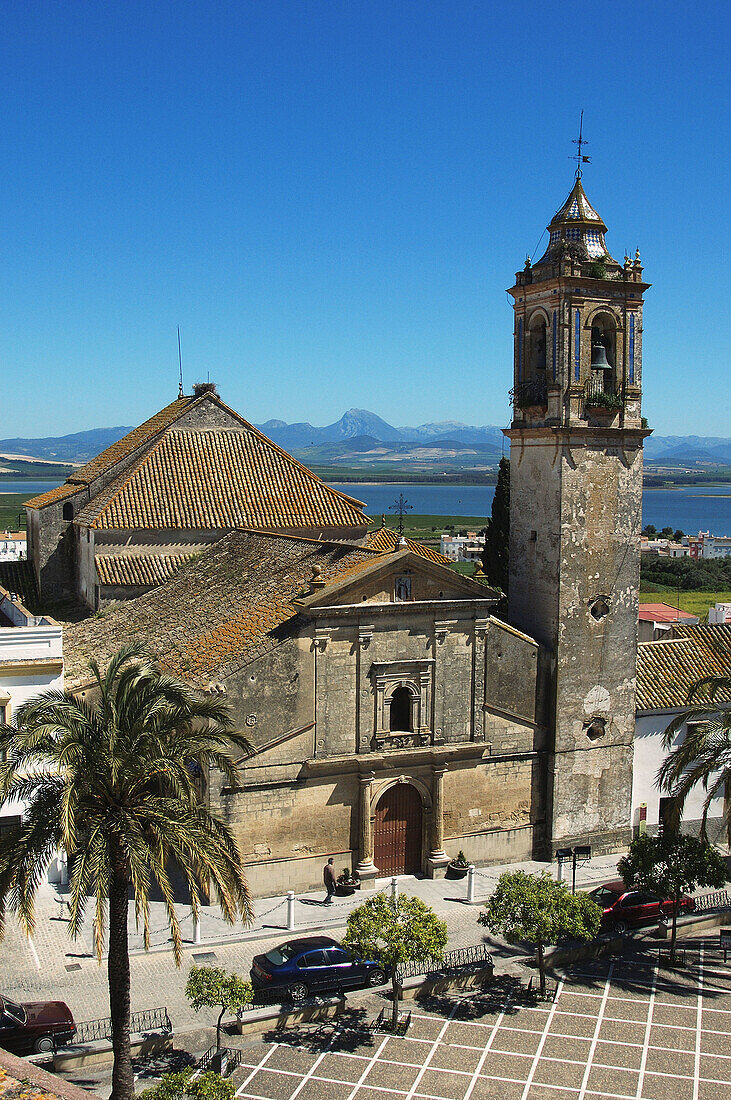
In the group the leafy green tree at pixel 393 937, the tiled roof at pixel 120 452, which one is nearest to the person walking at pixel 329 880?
the leafy green tree at pixel 393 937

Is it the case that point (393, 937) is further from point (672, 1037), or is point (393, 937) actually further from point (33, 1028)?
point (33, 1028)

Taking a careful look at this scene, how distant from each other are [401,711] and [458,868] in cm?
456

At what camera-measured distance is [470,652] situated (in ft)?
92.8

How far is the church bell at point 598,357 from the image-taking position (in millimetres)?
28953

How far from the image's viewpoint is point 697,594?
10500 centimetres

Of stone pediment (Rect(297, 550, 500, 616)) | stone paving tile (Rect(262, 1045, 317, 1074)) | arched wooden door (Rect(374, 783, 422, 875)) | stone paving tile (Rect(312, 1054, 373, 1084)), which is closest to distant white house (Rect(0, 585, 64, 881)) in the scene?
stone pediment (Rect(297, 550, 500, 616))

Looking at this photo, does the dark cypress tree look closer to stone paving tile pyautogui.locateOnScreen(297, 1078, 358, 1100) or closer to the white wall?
the white wall

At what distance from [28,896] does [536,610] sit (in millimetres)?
17689

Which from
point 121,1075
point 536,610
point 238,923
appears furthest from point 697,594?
point 121,1075

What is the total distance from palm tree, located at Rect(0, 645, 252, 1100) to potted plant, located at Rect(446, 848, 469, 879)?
1193 cm

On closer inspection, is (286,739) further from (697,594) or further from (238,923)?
(697,594)

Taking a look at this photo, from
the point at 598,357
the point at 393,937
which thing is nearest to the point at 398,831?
the point at 393,937

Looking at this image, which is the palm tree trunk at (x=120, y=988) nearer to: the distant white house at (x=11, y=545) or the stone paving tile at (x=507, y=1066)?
the stone paving tile at (x=507, y=1066)

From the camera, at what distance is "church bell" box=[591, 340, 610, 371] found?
28953mm
